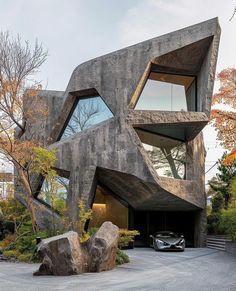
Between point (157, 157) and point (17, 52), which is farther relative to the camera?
point (157, 157)

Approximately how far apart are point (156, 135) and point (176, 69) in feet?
13.3

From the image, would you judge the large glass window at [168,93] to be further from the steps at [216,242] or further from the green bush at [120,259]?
the green bush at [120,259]

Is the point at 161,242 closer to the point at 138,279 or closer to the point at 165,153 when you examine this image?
the point at 165,153

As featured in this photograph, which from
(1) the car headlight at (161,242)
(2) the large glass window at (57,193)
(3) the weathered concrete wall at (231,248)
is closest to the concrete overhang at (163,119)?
(2) the large glass window at (57,193)

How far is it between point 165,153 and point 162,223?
553cm

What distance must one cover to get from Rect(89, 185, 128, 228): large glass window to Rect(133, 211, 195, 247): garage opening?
A: 1.50 metres

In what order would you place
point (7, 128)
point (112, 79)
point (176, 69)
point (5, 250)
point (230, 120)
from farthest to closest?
point (230, 120) < point (176, 69) < point (112, 79) < point (7, 128) < point (5, 250)

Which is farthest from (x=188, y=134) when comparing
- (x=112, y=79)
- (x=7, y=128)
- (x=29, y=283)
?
(x=29, y=283)

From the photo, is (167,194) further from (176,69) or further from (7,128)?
(7,128)

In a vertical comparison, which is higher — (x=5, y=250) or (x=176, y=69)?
(x=176, y=69)

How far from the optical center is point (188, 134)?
22203 millimetres

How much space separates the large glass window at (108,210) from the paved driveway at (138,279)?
891 cm

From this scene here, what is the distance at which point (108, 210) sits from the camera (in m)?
22.8

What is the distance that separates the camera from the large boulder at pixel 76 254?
10961 millimetres
